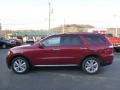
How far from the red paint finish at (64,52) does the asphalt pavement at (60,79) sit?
20.4 inches

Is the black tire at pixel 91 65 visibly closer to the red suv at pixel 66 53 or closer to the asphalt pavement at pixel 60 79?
the red suv at pixel 66 53

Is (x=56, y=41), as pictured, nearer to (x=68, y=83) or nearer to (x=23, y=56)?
(x=23, y=56)

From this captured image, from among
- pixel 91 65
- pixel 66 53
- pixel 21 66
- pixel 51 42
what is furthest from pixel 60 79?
pixel 21 66

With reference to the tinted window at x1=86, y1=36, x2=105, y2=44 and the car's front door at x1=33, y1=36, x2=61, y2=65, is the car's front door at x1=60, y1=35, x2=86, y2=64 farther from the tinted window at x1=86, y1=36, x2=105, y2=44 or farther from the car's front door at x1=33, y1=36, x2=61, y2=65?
the tinted window at x1=86, y1=36, x2=105, y2=44

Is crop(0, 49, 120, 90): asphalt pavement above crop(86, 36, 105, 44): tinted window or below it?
below

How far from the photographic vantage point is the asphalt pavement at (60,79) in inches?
343

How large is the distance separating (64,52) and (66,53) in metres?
0.09

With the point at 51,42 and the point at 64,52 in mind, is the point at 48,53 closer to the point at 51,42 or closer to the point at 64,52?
the point at 51,42

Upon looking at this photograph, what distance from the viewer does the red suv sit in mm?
11062

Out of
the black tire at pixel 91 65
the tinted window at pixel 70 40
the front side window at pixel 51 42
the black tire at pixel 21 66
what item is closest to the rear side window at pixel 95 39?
the tinted window at pixel 70 40

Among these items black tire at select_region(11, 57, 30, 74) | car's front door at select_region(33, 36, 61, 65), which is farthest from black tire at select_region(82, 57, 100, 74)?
black tire at select_region(11, 57, 30, 74)

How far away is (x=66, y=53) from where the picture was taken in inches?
436

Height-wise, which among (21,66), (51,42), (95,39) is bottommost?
(21,66)

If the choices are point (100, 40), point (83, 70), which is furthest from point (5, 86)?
point (100, 40)
